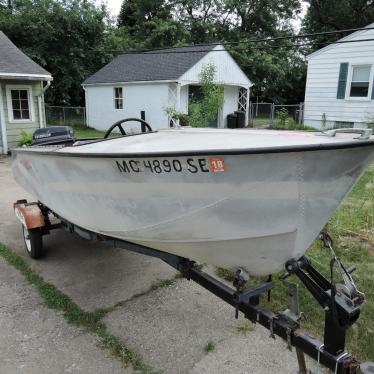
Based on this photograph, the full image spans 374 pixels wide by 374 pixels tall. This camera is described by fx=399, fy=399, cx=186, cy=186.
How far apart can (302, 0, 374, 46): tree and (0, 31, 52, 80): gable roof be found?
24682mm

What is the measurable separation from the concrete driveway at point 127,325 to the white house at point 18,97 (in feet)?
31.3

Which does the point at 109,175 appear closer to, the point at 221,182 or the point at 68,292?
the point at 221,182

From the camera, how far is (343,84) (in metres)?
15.5

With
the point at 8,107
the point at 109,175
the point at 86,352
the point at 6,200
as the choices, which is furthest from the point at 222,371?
the point at 8,107

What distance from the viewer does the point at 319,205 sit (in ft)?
7.89

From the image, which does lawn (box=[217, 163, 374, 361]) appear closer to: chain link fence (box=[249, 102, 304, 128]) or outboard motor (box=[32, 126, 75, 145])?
outboard motor (box=[32, 126, 75, 145])

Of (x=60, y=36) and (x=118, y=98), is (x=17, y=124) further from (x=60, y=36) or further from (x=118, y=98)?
(x=60, y=36)

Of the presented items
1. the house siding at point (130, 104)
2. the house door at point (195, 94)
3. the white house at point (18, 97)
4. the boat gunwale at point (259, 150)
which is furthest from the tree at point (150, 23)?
the boat gunwale at point (259, 150)

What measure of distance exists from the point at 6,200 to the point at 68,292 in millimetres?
4221

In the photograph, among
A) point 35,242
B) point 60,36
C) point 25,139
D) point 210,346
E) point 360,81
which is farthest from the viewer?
point 60,36

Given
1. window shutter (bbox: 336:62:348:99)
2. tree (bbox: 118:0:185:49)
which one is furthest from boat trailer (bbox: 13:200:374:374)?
tree (bbox: 118:0:185:49)

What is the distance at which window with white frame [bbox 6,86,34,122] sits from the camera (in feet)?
43.5

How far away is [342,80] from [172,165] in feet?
48.4

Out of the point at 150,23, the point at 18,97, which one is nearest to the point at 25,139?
the point at 18,97
